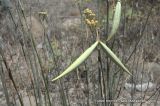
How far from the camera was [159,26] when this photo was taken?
451 cm

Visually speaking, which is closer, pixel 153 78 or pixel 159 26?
pixel 153 78

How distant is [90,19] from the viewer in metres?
1.33

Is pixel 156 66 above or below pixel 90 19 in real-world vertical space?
below

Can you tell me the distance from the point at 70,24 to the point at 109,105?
3.49 metres

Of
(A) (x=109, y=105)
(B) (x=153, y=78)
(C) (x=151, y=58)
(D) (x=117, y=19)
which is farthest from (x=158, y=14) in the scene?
(D) (x=117, y=19)

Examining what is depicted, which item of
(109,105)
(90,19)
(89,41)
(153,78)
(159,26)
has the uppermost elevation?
(90,19)

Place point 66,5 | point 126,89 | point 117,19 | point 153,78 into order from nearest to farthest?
1. point 117,19
2. point 126,89
3. point 153,78
4. point 66,5

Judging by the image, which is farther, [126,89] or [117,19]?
[126,89]

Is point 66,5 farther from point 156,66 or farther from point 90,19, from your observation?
point 90,19

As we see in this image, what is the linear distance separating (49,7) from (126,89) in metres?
2.13

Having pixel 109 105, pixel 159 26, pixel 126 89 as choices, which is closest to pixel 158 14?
pixel 159 26

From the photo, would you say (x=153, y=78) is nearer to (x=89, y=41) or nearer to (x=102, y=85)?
(x=89, y=41)

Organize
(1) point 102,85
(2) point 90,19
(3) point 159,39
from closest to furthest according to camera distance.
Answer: (2) point 90,19, (1) point 102,85, (3) point 159,39

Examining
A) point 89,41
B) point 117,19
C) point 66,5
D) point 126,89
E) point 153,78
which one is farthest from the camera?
point 66,5
